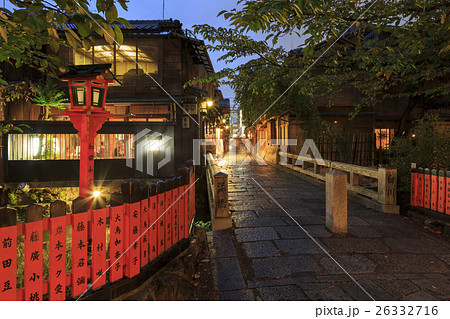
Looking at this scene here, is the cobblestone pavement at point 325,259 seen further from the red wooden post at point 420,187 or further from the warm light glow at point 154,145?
the warm light glow at point 154,145

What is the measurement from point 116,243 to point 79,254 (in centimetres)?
44

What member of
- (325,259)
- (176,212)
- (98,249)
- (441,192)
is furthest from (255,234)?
(441,192)

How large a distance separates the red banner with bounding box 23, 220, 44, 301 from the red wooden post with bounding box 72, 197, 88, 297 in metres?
0.32

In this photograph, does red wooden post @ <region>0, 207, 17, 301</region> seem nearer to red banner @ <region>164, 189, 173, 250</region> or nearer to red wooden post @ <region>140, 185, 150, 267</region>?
red wooden post @ <region>140, 185, 150, 267</region>

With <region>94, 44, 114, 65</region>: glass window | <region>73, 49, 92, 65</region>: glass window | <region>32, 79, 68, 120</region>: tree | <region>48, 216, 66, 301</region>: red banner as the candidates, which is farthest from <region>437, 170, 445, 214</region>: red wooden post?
<region>73, 49, 92, 65</region>: glass window

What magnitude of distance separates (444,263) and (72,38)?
6.42 m

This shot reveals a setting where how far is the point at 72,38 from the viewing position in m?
2.75

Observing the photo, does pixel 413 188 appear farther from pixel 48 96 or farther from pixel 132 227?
pixel 48 96

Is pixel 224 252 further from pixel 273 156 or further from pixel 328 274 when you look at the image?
pixel 273 156

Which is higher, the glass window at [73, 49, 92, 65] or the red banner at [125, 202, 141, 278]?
the glass window at [73, 49, 92, 65]

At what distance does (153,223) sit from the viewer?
3773 millimetres

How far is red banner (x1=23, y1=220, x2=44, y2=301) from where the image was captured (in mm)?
2553

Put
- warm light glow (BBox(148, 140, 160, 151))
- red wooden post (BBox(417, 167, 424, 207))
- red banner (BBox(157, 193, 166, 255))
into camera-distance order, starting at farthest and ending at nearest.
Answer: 1. warm light glow (BBox(148, 140, 160, 151))
2. red wooden post (BBox(417, 167, 424, 207))
3. red banner (BBox(157, 193, 166, 255))

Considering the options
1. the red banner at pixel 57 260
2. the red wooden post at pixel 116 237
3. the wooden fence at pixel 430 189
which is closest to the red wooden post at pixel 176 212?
the red wooden post at pixel 116 237
